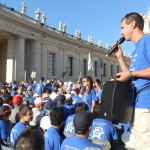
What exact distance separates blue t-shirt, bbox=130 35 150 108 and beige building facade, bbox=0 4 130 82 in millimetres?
26900

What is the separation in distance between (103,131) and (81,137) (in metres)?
2.37

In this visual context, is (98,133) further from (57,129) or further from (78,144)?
(78,144)

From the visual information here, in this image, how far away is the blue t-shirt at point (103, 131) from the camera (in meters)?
6.00

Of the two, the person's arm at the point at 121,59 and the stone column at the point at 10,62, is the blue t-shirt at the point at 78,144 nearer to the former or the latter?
the person's arm at the point at 121,59

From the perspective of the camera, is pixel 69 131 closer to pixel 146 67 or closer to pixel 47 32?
pixel 146 67

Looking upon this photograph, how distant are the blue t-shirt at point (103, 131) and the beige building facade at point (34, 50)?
80.7 feet

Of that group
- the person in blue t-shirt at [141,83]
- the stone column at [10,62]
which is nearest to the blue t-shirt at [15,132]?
the person in blue t-shirt at [141,83]

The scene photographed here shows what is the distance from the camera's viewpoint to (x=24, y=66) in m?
34.4

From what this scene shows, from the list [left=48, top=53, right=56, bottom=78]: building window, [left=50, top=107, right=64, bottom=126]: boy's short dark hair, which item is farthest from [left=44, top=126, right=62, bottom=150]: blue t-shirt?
[left=48, top=53, right=56, bottom=78]: building window

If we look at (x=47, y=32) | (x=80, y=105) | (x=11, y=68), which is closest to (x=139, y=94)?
(x=80, y=105)

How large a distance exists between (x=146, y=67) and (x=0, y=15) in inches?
1068

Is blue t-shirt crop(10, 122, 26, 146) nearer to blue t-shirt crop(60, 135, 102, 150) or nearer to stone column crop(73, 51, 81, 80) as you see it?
blue t-shirt crop(60, 135, 102, 150)

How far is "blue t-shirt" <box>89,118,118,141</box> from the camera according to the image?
6.00 metres

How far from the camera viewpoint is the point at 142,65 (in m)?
3.52
